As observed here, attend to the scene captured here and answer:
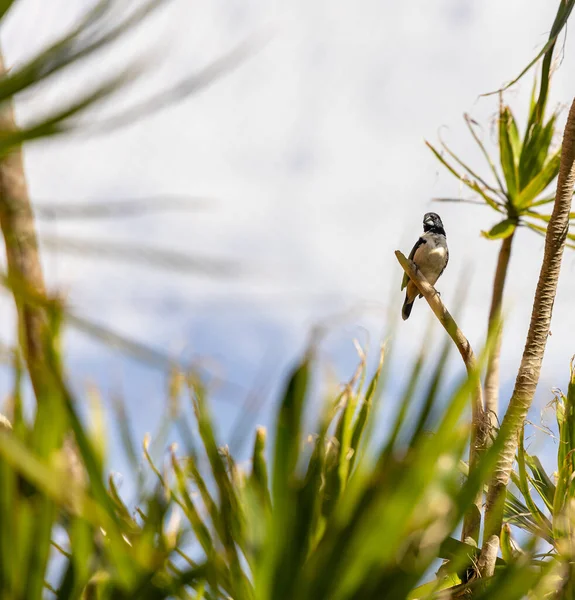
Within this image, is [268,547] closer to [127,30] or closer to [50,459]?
[50,459]

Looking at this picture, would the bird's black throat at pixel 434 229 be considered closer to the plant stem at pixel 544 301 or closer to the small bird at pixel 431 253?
the small bird at pixel 431 253

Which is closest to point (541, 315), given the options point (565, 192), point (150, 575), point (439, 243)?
point (565, 192)

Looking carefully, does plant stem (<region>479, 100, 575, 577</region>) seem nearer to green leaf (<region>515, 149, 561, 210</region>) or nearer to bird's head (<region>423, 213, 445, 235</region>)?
green leaf (<region>515, 149, 561, 210</region>)

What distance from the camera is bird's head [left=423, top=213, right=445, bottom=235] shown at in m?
7.84

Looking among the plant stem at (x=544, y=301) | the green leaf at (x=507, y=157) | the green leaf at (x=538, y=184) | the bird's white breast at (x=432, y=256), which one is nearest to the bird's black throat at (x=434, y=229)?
the bird's white breast at (x=432, y=256)

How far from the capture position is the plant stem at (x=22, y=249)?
39.5 inches

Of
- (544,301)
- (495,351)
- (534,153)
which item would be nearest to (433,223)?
(534,153)

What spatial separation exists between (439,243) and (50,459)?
21.9 feet

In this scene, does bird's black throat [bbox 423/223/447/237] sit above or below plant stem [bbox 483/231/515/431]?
above

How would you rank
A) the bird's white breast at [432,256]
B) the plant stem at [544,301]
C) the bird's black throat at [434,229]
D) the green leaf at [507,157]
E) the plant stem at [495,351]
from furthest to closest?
the bird's black throat at [434,229] < the bird's white breast at [432,256] < the green leaf at [507,157] < the plant stem at [495,351] < the plant stem at [544,301]

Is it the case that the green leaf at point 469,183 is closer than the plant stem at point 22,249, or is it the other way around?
the plant stem at point 22,249

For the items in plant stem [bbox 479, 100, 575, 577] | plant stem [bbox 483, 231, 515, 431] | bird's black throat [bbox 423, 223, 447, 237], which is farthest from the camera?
bird's black throat [bbox 423, 223, 447, 237]

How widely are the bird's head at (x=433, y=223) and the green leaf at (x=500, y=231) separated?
2755 millimetres

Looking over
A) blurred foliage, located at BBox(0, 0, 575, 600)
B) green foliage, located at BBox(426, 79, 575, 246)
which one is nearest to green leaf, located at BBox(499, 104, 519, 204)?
green foliage, located at BBox(426, 79, 575, 246)
